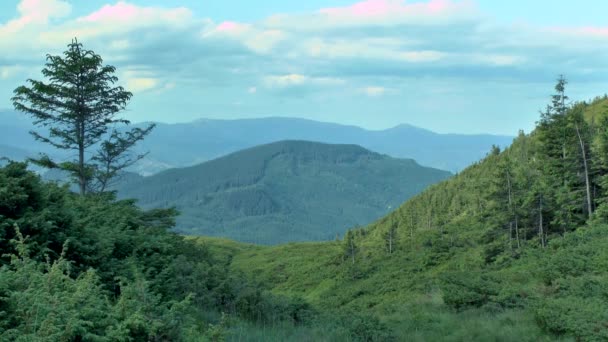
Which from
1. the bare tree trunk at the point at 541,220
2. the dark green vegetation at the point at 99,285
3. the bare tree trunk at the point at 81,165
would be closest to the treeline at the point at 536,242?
the bare tree trunk at the point at 541,220

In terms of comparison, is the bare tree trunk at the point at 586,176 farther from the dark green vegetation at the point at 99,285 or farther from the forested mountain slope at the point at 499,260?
the dark green vegetation at the point at 99,285

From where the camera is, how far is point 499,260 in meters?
30.4

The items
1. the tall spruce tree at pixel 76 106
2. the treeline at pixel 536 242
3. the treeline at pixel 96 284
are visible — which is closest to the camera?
the treeline at pixel 96 284

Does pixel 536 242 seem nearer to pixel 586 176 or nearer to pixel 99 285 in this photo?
pixel 586 176

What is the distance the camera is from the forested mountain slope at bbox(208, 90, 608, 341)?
11.9m

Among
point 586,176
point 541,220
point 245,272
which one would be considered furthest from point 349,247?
point 245,272

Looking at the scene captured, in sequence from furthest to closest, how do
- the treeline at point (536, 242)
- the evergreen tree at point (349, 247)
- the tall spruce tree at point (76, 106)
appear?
the evergreen tree at point (349, 247)
the tall spruce tree at point (76, 106)
the treeline at point (536, 242)

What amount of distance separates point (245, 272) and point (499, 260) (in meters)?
16.3

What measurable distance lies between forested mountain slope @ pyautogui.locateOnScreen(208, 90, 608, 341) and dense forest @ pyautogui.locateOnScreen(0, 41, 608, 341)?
90mm

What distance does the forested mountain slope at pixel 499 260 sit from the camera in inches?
470

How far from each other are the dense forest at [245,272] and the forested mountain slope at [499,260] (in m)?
0.09

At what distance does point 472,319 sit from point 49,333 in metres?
11.1

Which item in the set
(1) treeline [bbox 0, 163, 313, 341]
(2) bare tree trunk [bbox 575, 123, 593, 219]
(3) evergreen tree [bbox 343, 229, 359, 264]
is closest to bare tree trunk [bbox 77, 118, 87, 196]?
(1) treeline [bbox 0, 163, 313, 341]

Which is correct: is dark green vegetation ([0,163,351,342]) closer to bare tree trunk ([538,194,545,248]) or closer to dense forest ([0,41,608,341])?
dense forest ([0,41,608,341])
